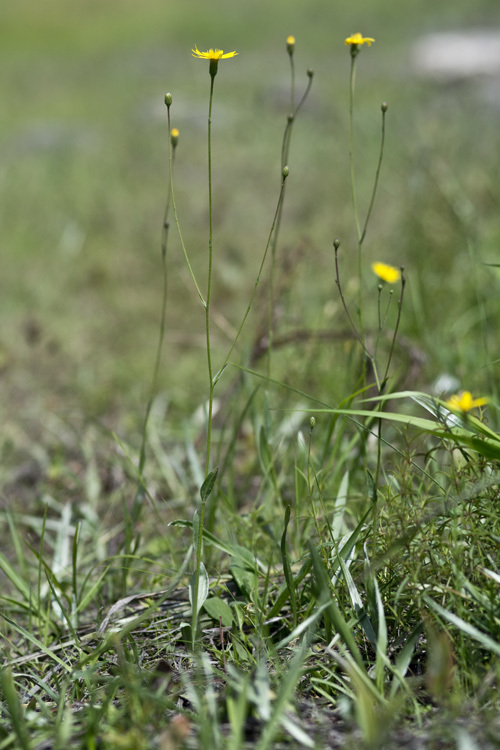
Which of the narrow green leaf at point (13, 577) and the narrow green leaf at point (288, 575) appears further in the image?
the narrow green leaf at point (13, 577)

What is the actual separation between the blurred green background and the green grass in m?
0.02

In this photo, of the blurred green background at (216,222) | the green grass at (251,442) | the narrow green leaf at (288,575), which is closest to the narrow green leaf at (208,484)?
the green grass at (251,442)

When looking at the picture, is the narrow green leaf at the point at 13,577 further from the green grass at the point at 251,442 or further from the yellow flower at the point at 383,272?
the yellow flower at the point at 383,272

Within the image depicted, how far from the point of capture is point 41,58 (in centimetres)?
1447

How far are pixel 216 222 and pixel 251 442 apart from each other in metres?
2.18

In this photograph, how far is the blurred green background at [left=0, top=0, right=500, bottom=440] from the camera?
7.73 ft

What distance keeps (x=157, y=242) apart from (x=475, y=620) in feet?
10.1

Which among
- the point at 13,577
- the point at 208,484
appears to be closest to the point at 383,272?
the point at 208,484

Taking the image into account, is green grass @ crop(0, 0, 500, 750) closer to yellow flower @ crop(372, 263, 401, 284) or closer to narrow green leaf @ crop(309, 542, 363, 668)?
narrow green leaf @ crop(309, 542, 363, 668)

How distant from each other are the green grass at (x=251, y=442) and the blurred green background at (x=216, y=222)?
2cm

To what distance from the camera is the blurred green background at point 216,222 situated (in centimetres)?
236

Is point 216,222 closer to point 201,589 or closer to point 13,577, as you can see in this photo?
point 13,577

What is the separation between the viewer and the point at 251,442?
6.39 ft

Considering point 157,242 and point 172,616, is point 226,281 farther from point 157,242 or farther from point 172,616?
point 172,616
